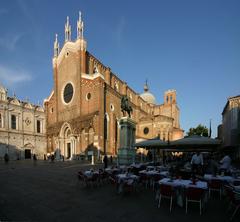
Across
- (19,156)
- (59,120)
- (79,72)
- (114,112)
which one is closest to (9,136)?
(19,156)

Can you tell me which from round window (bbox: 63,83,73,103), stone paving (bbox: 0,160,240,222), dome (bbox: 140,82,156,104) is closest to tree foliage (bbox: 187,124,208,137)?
dome (bbox: 140,82,156,104)

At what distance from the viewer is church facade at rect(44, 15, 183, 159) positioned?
2781cm

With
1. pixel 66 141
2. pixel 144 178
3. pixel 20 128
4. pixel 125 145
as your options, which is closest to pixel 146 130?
pixel 66 141

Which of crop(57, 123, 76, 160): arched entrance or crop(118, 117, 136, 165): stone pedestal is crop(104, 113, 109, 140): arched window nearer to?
crop(57, 123, 76, 160): arched entrance

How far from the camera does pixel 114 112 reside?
30.5m

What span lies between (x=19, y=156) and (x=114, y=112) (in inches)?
767

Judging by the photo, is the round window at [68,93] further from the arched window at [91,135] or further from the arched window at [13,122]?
the arched window at [13,122]

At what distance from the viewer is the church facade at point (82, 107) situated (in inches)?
1095

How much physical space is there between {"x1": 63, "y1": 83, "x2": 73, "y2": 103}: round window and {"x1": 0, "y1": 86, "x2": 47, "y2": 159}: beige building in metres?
9.94

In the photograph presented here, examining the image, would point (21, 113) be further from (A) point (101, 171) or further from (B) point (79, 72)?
(A) point (101, 171)

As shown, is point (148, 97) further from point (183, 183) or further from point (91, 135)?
point (183, 183)

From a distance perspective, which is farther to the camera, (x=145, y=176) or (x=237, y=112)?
(x=237, y=112)

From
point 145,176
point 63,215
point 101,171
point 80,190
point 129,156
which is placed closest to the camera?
point 63,215

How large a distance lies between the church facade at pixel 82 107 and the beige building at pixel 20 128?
4.83 m
